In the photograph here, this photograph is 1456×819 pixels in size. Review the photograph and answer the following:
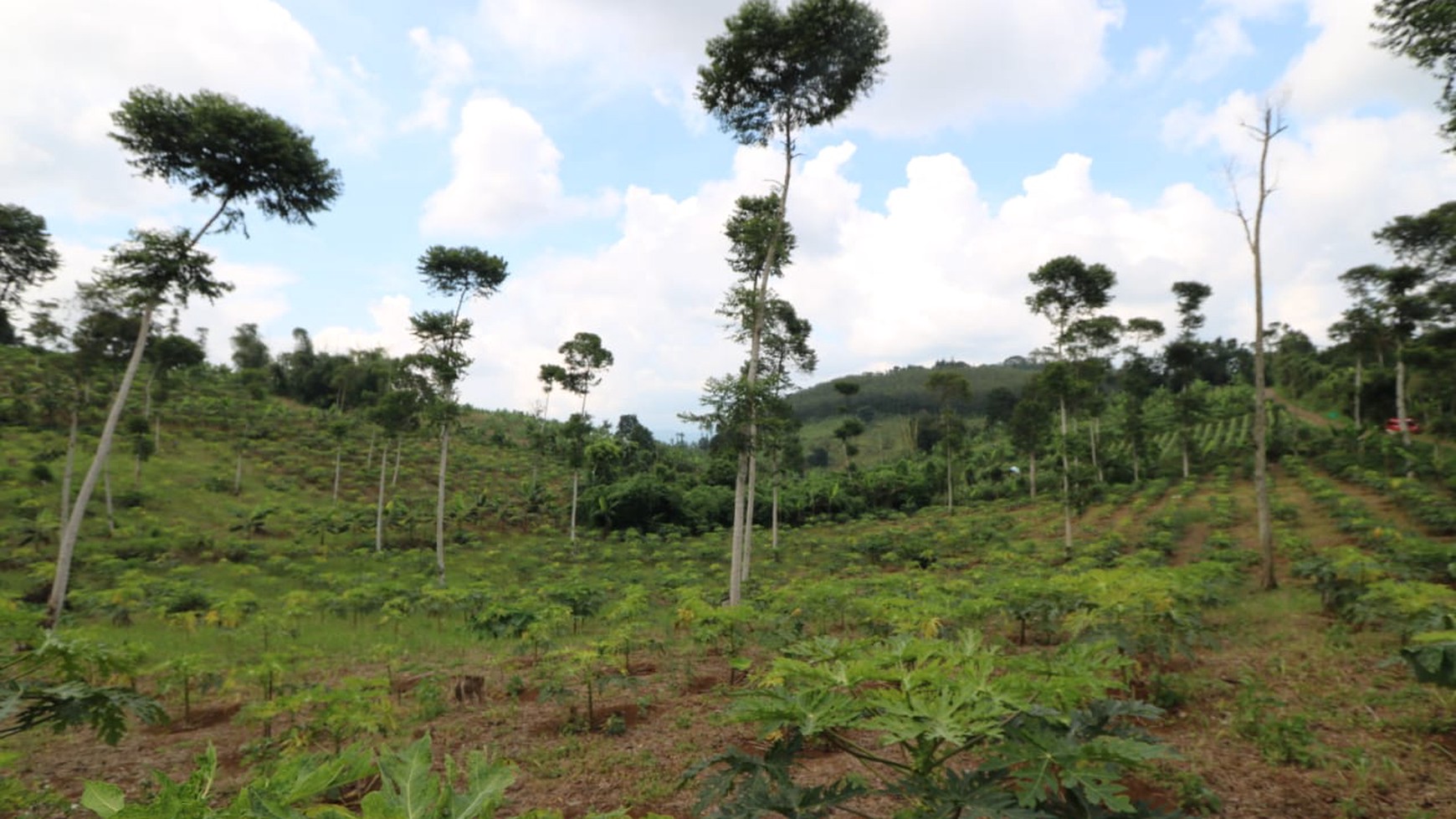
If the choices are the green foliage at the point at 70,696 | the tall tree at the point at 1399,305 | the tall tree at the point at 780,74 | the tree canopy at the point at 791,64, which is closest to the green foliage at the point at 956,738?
the green foliage at the point at 70,696

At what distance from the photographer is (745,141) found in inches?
525

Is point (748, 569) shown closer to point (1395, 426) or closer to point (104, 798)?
point (104, 798)

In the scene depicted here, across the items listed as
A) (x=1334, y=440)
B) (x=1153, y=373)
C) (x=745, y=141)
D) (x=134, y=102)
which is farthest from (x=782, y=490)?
(x=1153, y=373)

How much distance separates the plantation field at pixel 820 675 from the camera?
Answer: 246cm

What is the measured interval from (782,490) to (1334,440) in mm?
27344

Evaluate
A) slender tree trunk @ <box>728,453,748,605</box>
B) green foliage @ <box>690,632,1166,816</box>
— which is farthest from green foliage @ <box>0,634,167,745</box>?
slender tree trunk @ <box>728,453,748,605</box>

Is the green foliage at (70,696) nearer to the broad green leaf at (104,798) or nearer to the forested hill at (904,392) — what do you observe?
the broad green leaf at (104,798)

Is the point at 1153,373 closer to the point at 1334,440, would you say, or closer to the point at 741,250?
the point at 1334,440

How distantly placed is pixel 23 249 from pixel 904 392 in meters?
101

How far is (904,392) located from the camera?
341ft

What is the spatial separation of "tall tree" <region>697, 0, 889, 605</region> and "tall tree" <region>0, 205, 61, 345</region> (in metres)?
29.5

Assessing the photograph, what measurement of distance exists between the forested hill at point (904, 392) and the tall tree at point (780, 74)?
Answer: 74.6 meters

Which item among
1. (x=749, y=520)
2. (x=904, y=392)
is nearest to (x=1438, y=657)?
(x=749, y=520)

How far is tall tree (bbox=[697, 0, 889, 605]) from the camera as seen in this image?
11680 mm
